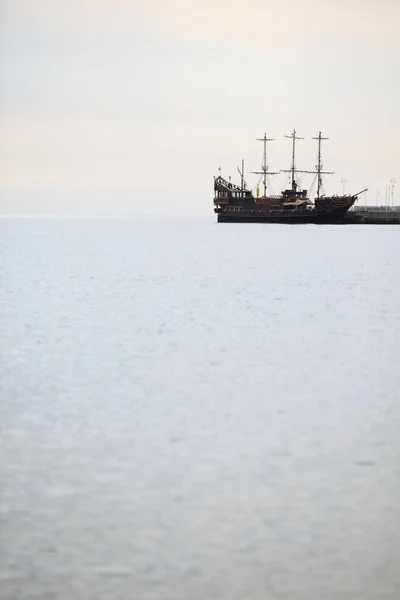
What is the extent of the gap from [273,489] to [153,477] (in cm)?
147

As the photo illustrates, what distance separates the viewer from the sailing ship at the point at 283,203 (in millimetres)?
172750

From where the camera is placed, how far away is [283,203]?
176125 mm

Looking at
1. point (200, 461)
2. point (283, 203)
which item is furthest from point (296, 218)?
point (200, 461)

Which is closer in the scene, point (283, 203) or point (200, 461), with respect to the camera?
point (200, 461)

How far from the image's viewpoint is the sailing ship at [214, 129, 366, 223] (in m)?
173

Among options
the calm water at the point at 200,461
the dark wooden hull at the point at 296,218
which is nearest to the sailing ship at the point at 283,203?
the dark wooden hull at the point at 296,218

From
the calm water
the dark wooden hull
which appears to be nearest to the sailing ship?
the dark wooden hull

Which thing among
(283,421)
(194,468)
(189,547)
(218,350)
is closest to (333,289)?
(218,350)

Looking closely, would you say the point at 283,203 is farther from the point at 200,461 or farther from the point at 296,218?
the point at 200,461

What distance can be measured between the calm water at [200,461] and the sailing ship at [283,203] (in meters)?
146

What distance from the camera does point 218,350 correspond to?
906 inches

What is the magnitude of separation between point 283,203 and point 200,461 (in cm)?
16610

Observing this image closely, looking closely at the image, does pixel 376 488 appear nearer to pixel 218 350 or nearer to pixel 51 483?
pixel 51 483

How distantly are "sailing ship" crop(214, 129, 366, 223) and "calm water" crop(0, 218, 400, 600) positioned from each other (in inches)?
5729
